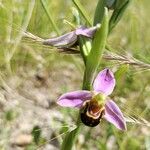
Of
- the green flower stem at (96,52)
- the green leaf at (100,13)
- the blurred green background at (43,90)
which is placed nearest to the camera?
the green flower stem at (96,52)

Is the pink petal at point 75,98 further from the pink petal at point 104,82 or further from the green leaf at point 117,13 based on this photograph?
the green leaf at point 117,13

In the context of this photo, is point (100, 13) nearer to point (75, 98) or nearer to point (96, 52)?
point (96, 52)

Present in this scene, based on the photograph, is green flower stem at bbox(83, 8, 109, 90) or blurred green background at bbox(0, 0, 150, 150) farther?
blurred green background at bbox(0, 0, 150, 150)

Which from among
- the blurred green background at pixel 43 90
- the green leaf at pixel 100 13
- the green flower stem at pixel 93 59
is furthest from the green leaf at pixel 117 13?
the blurred green background at pixel 43 90

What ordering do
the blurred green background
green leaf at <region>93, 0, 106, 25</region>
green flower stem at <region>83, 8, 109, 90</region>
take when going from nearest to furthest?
green flower stem at <region>83, 8, 109, 90</region>, green leaf at <region>93, 0, 106, 25</region>, the blurred green background

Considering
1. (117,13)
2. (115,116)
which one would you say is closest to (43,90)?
(117,13)

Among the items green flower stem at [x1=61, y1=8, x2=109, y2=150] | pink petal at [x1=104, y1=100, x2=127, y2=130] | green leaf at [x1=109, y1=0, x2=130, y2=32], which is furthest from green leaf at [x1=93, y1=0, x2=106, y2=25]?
pink petal at [x1=104, y1=100, x2=127, y2=130]

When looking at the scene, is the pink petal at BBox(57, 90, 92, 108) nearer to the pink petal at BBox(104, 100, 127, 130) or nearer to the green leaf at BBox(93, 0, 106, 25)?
the pink petal at BBox(104, 100, 127, 130)
